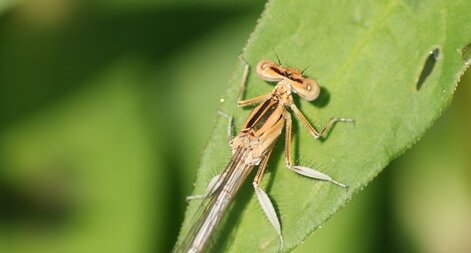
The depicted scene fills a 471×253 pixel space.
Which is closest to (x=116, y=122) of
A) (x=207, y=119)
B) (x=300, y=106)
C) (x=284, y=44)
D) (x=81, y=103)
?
(x=81, y=103)

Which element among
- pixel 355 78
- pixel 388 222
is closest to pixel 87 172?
pixel 388 222

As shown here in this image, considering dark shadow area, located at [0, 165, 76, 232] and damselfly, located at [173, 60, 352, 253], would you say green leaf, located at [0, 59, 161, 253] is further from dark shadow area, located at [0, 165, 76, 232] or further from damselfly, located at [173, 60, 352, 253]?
damselfly, located at [173, 60, 352, 253]

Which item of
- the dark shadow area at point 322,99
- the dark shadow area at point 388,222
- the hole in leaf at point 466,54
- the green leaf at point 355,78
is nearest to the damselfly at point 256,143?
the dark shadow area at point 322,99

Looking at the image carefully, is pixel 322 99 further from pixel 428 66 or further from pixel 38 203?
pixel 38 203

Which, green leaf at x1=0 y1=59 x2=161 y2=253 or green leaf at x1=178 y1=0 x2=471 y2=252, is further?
green leaf at x1=0 y1=59 x2=161 y2=253

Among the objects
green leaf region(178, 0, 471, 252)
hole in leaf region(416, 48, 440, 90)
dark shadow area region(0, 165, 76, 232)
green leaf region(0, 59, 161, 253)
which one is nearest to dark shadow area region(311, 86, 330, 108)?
green leaf region(178, 0, 471, 252)

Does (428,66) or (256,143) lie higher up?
(428,66)
